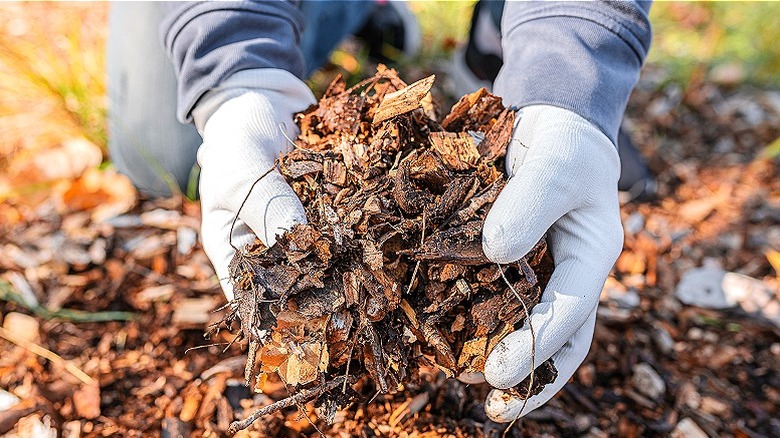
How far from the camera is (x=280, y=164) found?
1.47m

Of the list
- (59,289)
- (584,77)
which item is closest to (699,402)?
(584,77)

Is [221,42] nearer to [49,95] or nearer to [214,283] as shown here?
[214,283]

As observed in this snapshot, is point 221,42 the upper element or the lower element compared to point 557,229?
upper

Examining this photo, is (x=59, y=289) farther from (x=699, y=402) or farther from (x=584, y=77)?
(x=699, y=402)

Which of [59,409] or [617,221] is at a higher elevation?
[617,221]

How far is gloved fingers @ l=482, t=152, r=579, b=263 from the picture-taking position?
4.15ft

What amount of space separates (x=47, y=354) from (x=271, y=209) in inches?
38.5

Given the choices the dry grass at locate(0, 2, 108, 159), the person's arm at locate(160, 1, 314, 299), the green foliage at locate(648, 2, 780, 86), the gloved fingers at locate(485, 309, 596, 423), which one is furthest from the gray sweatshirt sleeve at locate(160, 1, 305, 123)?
the green foliage at locate(648, 2, 780, 86)

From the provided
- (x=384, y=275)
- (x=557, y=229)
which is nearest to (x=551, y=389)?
(x=557, y=229)

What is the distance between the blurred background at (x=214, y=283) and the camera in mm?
1779

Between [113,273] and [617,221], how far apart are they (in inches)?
66.4

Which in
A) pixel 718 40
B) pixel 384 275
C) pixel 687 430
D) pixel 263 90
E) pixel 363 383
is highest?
pixel 263 90

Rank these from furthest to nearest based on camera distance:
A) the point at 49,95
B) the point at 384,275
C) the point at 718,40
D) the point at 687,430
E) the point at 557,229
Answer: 1. the point at 718,40
2. the point at 49,95
3. the point at 687,430
4. the point at 557,229
5. the point at 384,275

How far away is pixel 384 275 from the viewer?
1.29 m
